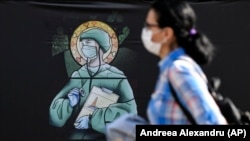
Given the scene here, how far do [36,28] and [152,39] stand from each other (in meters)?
2.58

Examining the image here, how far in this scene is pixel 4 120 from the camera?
484 cm

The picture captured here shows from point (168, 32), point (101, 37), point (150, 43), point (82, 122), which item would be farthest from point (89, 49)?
point (168, 32)

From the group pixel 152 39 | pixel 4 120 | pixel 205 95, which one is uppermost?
pixel 152 39

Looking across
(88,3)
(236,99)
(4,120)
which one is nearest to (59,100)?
(4,120)

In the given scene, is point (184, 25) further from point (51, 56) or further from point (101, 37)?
point (51, 56)

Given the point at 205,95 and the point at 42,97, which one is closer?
the point at 205,95

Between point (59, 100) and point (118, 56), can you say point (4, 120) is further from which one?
point (118, 56)

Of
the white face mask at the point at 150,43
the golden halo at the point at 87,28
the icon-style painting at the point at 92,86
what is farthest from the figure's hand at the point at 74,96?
the white face mask at the point at 150,43

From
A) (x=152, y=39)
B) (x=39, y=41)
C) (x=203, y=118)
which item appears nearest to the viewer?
(x=203, y=118)

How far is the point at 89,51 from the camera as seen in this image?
482 cm

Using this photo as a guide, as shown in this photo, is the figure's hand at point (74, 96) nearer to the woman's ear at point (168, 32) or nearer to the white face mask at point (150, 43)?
the white face mask at point (150, 43)

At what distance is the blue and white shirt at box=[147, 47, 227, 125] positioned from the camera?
2.12 m

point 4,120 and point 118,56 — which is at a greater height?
point 118,56

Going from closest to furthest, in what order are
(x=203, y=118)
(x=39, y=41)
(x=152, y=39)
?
(x=203, y=118) < (x=152, y=39) < (x=39, y=41)
